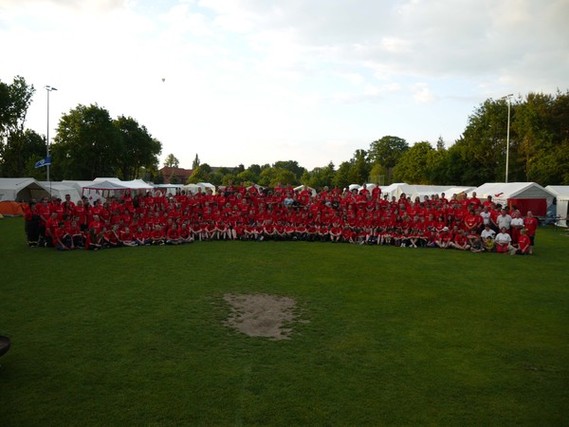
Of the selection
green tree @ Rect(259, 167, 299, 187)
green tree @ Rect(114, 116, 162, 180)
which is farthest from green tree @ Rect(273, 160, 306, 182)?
green tree @ Rect(114, 116, 162, 180)

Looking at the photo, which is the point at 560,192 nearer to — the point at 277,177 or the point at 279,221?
the point at 279,221

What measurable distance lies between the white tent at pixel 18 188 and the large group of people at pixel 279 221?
17599 mm

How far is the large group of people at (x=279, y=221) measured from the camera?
15.0 metres

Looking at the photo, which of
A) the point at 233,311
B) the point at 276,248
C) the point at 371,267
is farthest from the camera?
the point at 276,248

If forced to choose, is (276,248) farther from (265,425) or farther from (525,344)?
(265,425)

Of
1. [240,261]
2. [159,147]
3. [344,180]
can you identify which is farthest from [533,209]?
[159,147]

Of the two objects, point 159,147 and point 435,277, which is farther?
point 159,147

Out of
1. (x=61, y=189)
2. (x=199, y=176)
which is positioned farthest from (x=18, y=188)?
(x=199, y=176)

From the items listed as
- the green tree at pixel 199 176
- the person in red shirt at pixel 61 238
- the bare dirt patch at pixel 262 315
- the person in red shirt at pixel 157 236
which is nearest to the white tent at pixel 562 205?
the person in red shirt at pixel 157 236

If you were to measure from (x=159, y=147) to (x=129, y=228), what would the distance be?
192ft

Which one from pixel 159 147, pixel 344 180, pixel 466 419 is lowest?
pixel 466 419

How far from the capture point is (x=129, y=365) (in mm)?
5293

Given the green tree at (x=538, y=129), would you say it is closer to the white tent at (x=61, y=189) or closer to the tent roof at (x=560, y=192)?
the tent roof at (x=560, y=192)

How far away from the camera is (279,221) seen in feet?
57.1
